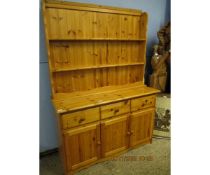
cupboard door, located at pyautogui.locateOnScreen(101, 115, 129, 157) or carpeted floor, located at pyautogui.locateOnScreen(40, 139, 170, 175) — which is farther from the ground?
cupboard door, located at pyautogui.locateOnScreen(101, 115, 129, 157)

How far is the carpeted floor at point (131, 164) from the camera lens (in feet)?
5.88

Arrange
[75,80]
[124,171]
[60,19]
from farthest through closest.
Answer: [75,80] < [124,171] < [60,19]

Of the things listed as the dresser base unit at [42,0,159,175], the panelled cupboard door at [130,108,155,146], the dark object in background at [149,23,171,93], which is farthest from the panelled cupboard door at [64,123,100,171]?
the dark object in background at [149,23,171,93]

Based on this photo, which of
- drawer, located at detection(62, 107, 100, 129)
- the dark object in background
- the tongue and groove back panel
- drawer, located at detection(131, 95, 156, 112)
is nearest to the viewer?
drawer, located at detection(62, 107, 100, 129)

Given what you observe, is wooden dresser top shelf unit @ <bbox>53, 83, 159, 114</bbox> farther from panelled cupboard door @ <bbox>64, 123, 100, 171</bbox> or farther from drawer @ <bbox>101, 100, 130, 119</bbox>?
panelled cupboard door @ <bbox>64, 123, 100, 171</bbox>

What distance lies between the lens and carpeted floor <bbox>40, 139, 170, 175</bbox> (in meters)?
1.79

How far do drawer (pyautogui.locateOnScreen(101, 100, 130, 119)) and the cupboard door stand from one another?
62mm

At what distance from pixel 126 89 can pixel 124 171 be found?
0.96 metres

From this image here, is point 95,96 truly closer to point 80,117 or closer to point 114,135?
point 80,117

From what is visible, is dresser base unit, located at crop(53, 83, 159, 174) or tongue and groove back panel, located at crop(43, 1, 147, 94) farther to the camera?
tongue and groove back panel, located at crop(43, 1, 147, 94)

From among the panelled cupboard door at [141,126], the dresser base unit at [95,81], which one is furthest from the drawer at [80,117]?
the panelled cupboard door at [141,126]

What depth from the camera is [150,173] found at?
178 centimetres
